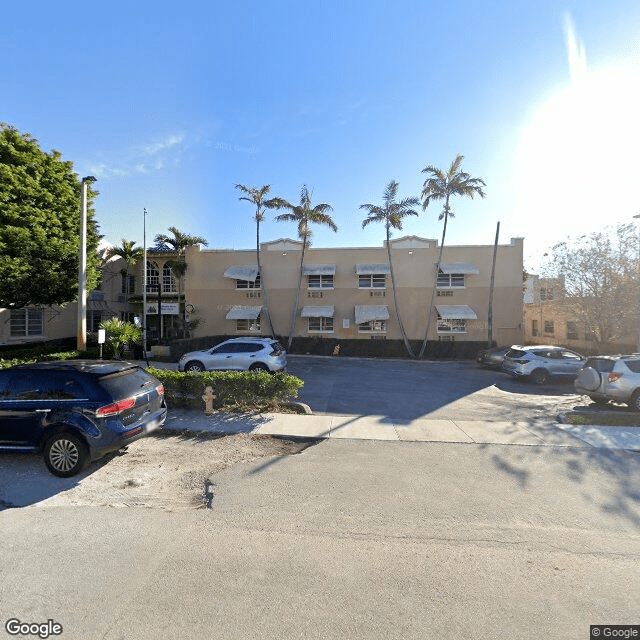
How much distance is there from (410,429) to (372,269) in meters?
17.7

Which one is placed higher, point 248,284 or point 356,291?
point 248,284

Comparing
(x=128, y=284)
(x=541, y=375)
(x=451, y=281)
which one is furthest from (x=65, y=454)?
(x=128, y=284)

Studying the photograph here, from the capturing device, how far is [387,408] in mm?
9805

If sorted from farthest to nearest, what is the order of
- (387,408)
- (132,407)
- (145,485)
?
(387,408) → (132,407) → (145,485)

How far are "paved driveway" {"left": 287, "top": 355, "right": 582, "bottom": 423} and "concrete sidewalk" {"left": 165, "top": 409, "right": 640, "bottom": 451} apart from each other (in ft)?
2.34

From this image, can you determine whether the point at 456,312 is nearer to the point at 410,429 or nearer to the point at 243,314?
the point at 243,314

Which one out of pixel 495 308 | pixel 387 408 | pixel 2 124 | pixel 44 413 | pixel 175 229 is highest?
pixel 2 124

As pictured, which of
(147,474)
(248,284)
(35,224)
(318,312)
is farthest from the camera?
(248,284)

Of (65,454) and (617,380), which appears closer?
(65,454)

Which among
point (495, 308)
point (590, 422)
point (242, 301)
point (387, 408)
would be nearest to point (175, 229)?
point (242, 301)

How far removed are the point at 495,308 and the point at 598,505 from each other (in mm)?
21875

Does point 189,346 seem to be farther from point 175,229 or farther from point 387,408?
point 387,408

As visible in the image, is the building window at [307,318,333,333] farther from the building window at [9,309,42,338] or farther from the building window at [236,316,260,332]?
the building window at [9,309,42,338]

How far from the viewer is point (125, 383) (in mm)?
5684
